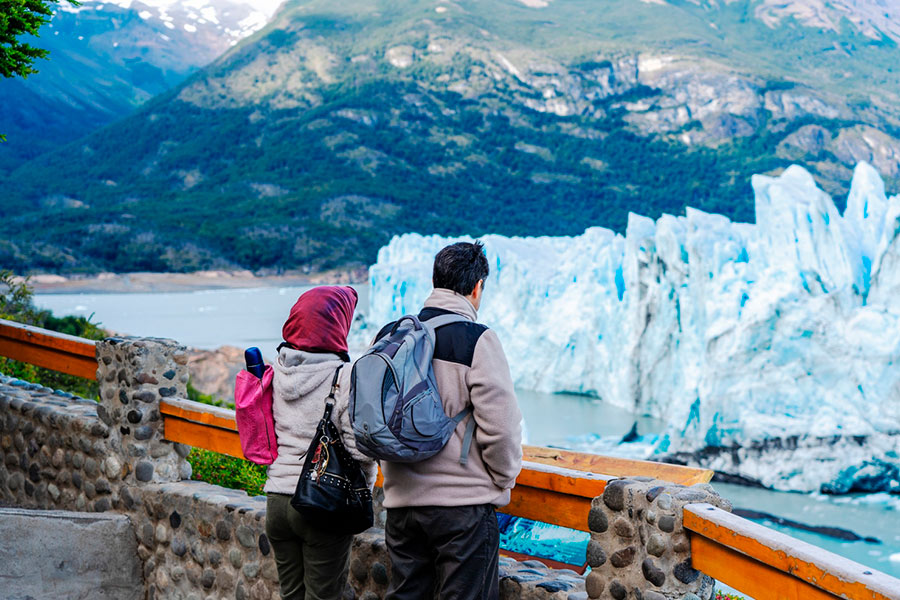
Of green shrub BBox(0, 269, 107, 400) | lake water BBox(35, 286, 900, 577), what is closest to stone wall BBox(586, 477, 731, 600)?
green shrub BBox(0, 269, 107, 400)

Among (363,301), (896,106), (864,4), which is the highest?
(864,4)

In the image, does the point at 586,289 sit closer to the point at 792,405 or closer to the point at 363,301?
the point at 792,405

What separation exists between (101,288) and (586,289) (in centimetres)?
2340

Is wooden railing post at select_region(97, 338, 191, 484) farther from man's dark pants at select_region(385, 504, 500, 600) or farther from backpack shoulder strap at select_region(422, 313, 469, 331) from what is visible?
backpack shoulder strap at select_region(422, 313, 469, 331)

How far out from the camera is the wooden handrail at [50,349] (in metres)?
3.93

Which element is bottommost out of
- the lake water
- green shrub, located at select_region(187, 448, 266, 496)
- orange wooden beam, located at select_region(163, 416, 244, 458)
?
the lake water

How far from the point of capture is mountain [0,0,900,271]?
150ft

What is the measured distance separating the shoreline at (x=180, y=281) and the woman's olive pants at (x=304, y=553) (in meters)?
33.0

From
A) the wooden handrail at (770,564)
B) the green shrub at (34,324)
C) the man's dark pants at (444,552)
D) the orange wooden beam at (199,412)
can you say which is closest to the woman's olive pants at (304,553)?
the man's dark pants at (444,552)

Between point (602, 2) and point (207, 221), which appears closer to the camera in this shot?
point (207, 221)

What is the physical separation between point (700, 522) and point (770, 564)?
22 cm

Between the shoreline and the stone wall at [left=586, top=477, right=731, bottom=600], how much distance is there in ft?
110

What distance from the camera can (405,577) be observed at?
205cm

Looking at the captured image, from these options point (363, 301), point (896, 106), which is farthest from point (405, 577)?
point (896, 106)
